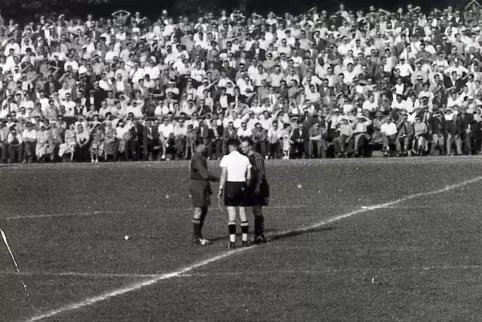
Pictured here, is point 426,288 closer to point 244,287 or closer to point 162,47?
point 244,287

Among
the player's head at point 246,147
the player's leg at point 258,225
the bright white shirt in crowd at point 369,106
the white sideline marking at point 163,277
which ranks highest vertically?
the bright white shirt in crowd at point 369,106

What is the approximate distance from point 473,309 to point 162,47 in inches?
1057

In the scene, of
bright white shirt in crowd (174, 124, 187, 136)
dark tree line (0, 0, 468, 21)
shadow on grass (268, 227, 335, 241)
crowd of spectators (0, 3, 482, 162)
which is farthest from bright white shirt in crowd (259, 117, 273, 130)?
shadow on grass (268, 227, 335, 241)

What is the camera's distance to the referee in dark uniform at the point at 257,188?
53.3ft

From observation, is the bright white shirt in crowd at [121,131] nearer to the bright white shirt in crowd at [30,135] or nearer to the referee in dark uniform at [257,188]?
the bright white shirt in crowd at [30,135]

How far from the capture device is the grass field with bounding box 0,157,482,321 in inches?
460

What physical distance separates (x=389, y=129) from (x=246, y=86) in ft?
17.1

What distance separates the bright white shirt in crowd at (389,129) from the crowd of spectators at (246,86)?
0.04 meters

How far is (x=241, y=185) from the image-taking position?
1599cm

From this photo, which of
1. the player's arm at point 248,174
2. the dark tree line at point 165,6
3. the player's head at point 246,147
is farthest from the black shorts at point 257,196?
the dark tree line at point 165,6

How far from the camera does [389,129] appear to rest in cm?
3259

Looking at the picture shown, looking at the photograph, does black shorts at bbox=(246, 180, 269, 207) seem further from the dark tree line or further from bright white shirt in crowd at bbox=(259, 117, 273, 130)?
the dark tree line

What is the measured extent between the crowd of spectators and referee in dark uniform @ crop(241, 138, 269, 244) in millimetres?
14641

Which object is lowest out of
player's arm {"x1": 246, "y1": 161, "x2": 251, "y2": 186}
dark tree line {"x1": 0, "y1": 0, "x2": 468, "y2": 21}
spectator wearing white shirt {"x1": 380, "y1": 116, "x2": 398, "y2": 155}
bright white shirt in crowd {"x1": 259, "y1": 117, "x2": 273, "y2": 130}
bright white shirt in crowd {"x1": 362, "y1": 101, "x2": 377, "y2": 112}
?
player's arm {"x1": 246, "y1": 161, "x2": 251, "y2": 186}
